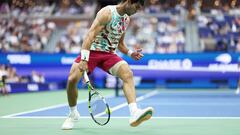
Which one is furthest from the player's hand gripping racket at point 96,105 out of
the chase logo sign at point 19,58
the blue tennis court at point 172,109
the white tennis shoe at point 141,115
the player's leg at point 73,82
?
the chase logo sign at point 19,58

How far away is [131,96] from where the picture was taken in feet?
23.9

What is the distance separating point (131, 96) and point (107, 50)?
807mm

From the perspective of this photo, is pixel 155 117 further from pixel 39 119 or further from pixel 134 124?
pixel 134 124

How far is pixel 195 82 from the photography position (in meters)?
24.2

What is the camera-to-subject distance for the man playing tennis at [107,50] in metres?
7.28

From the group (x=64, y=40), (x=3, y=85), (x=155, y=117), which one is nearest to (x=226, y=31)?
(x=64, y=40)

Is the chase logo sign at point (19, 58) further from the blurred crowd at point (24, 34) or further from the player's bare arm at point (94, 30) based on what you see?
the player's bare arm at point (94, 30)

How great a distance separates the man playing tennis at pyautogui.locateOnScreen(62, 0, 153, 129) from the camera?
7.28 meters

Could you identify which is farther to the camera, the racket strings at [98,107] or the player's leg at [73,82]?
the racket strings at [98,107]

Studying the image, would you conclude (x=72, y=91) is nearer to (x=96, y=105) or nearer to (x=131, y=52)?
(x=96, y=105)

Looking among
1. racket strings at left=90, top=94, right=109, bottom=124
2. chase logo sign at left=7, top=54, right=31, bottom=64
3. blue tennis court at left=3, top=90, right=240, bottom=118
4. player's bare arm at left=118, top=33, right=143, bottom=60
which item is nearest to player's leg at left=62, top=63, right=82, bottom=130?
racket strings at left=90, top=94, right=109, bottom=124

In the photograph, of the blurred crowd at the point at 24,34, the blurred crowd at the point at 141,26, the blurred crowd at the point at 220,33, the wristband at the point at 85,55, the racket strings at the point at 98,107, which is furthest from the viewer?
the blurred crowd at the point at 24,34

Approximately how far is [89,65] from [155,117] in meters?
2.50

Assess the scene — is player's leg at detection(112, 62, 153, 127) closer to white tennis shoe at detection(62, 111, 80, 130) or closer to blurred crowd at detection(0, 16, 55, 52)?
white tennis shoe at detection(62, 111, 80, 130)
